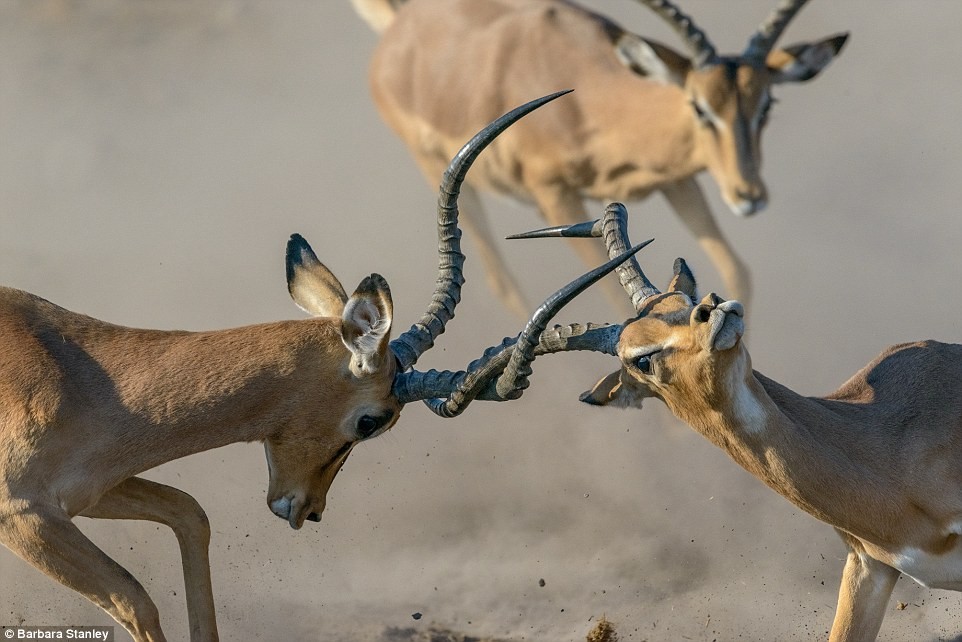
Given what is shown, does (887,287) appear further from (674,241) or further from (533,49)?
(533,49)

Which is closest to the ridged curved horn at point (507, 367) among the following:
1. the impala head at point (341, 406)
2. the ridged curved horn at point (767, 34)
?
the impala head at point (341, 406)

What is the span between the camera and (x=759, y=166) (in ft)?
36.9

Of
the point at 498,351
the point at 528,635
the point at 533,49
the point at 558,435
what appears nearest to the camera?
the point at 498,351

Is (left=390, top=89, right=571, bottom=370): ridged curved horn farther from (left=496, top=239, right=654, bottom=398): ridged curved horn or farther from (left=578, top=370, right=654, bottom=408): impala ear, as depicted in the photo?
(left=578, top=370, right=654, bottom=408): impala ear

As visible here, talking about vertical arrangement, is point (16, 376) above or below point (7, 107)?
below

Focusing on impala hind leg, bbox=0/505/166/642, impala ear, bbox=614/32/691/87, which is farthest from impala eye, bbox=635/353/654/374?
impala ear, bbox=614/32/691/87

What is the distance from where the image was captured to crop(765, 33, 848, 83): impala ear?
11.7m

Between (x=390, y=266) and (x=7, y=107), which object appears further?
(x=7, y=107)

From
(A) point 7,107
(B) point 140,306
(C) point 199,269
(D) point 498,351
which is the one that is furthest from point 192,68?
(D) point 498,351

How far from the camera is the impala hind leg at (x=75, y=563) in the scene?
637cm

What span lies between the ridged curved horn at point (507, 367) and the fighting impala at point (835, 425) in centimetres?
5

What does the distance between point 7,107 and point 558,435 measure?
9.53 m

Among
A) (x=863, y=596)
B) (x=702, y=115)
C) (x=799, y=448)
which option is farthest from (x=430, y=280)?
(x=799, y=448)

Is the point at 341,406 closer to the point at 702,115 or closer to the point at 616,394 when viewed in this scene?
the point at 616,394
